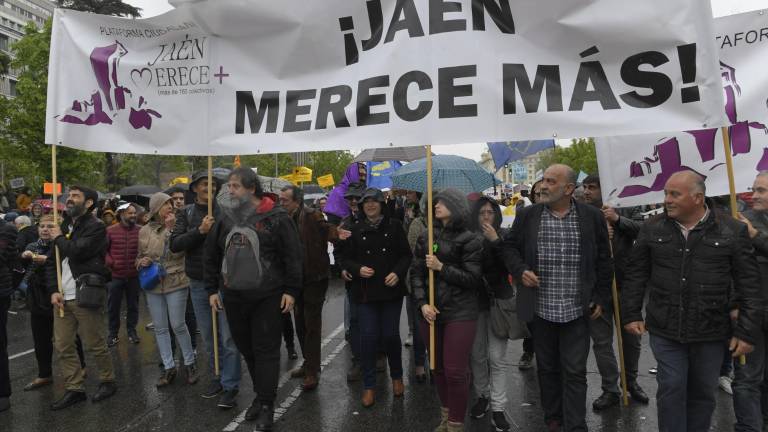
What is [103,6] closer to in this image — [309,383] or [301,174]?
[301,174]

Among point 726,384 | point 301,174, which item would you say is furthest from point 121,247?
point 301,174

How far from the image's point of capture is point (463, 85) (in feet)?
13.4

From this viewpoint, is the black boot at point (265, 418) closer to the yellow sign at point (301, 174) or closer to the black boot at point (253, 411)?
the black boot at point (253, 411)

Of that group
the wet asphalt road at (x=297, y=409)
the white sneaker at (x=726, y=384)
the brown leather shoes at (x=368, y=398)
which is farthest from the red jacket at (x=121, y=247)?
the white sneaker at (x=726, y=384)

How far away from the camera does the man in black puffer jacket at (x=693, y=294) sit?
3.37 metres

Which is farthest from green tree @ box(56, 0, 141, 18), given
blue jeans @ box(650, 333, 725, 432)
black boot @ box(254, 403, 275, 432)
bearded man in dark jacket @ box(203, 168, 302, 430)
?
blue jeans @ box(650, 333, 725, 432)

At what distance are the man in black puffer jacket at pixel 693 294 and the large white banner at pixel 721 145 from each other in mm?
1289

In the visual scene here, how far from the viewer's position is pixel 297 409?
4.96 meters

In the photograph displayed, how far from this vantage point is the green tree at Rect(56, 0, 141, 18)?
31.7 m

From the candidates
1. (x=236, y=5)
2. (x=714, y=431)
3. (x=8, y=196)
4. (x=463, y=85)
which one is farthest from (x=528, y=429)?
(x=8, y=196)

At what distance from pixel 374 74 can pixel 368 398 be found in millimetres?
2848

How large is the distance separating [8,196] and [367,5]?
2409 cm

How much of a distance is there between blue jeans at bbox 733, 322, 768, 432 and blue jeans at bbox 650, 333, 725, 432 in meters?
0.53

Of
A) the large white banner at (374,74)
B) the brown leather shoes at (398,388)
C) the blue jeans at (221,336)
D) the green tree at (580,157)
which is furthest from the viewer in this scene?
the green tree at (580,157)
